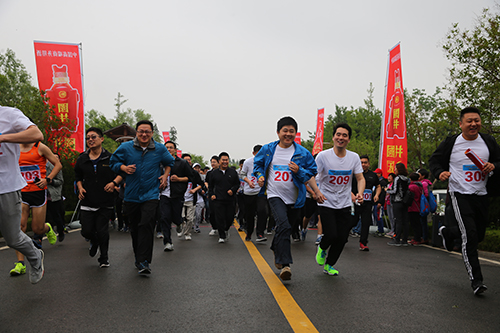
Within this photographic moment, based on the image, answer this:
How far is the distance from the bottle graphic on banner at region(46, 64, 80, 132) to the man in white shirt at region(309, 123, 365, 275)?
12.5 metres

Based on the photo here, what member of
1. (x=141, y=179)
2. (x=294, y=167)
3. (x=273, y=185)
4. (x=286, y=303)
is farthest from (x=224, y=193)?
(x=286, y=303)

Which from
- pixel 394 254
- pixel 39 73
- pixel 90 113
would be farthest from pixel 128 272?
pixel 90 113

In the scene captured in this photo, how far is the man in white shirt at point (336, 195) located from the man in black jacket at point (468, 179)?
109 centimetres

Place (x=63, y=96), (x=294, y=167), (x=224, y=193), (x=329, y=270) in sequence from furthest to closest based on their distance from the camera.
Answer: (x=63, y=96) → (x=224, y=193) → (x=329, y=270) → (x=294, y=167)

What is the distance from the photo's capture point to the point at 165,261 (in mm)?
7141

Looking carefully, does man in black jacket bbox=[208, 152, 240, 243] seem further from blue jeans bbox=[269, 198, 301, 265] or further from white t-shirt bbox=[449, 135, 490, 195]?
white t-shirt bbox=[449, 135, 490, 195]

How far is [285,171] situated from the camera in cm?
590

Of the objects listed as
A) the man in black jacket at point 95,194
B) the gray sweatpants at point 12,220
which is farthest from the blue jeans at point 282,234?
the gray sweatpants at point 12,220

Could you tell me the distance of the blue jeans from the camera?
5.50 m

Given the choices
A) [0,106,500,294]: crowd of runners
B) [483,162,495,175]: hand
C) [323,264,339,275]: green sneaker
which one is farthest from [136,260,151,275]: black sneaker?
[483,162,495,175]: hand

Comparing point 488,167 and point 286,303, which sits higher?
point 488,167

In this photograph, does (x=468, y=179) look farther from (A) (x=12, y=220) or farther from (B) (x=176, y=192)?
(B) (x=176, y=192)

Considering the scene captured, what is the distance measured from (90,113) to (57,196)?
253 feet

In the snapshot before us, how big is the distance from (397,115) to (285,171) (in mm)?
10933
